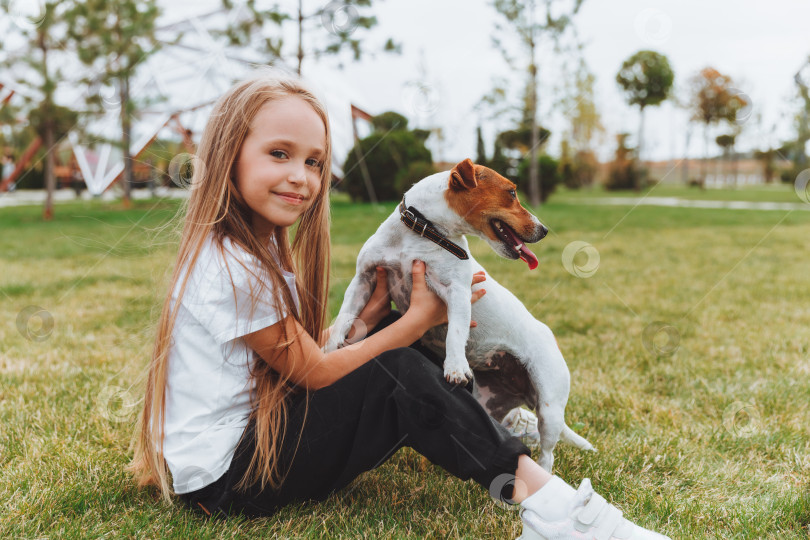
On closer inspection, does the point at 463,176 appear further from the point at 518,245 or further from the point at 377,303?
the point at 377,303

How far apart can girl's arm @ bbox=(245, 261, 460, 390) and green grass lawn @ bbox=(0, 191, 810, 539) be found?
1.55ft

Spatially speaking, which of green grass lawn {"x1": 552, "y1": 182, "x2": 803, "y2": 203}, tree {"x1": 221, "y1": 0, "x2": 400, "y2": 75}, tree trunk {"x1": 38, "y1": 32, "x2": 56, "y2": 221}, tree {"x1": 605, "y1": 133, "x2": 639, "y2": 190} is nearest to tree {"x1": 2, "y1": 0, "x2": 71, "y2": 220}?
tree trunk {"x1": 38, "y1": 32, "x2": 56, "y2": 221}

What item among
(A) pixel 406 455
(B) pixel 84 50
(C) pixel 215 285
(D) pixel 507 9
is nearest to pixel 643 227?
(D) pixel 507 9

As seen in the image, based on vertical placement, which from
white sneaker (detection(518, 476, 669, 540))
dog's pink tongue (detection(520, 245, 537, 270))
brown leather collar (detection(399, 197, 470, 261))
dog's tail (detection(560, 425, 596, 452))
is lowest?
dog's tail (detection(560, 425, 596, 452))

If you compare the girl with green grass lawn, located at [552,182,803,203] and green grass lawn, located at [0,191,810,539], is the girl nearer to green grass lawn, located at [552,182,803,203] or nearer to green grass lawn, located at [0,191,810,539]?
green grass lawn, located at [0,191,810,539]

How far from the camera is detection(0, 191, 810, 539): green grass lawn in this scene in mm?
1986

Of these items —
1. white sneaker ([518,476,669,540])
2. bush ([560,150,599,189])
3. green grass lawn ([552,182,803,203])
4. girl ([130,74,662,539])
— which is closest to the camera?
white sneaker ([518,476,669,540])

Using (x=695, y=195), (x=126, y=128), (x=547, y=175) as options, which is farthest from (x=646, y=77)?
(x=695, y=195)

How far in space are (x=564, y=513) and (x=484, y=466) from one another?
0.81 ft

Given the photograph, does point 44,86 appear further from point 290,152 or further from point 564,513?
point 564,513

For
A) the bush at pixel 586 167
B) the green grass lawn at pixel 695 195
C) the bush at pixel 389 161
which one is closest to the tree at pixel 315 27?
the bush at pixel 389 161

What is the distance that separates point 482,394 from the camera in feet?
7.47

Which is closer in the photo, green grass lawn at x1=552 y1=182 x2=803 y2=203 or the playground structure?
the playground structure

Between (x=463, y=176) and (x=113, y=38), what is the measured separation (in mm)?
16135
